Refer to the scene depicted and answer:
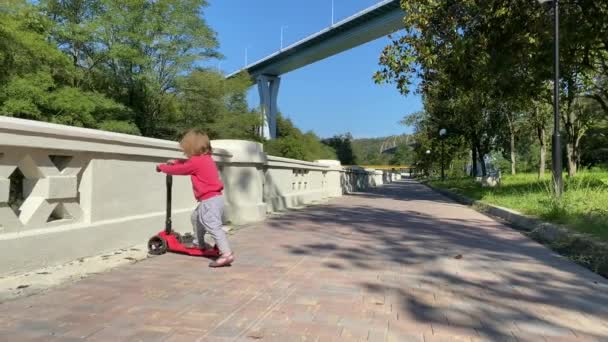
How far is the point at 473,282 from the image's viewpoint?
5066mm

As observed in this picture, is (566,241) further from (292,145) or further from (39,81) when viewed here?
(292,145)

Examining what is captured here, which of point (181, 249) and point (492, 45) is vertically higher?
point (492, 45)

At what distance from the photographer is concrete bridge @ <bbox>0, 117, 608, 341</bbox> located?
11.6 feet

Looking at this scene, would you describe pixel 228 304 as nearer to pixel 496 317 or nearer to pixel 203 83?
pixel 496 317

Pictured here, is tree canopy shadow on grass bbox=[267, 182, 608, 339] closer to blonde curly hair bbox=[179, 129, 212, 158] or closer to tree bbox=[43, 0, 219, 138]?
blonde curly hair bbox=[179, 129, 212, 158]

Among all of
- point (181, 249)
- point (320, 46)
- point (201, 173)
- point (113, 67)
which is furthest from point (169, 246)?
point (320, 46)

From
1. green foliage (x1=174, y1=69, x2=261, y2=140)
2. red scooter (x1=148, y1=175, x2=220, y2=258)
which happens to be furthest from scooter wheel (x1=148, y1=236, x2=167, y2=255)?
green foliage (x1=174, y1=69, x2=261, y2=140)

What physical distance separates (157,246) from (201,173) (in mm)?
1155

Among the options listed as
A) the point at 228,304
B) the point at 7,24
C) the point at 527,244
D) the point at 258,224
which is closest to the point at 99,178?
the point at 228,304

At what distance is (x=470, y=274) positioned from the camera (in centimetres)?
543

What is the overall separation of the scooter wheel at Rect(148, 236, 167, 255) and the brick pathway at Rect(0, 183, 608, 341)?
9cm

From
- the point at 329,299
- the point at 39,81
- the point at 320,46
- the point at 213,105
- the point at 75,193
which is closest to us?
the point at 329,299

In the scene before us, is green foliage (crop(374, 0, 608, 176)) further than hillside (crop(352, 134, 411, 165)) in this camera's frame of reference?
No

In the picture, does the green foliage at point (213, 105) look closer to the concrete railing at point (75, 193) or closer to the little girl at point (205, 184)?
the concrete railing at point (75, 193)
